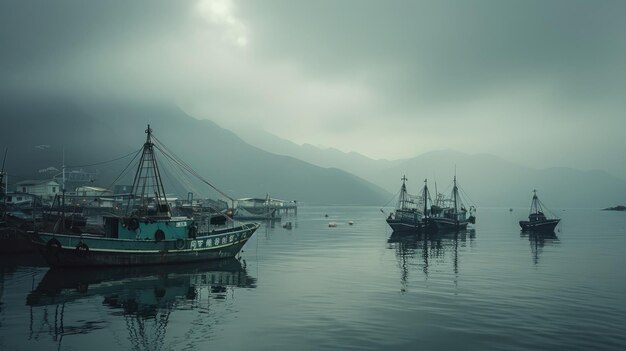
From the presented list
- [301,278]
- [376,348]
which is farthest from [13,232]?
[376,348]

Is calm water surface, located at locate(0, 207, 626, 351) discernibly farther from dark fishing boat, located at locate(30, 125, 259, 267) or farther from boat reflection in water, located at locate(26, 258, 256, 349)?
dark fishing boat, located at locate(30, 125, 259, 267)

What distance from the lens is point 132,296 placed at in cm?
3023

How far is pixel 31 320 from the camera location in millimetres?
23375

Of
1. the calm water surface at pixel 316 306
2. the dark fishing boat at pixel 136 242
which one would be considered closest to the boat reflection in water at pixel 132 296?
the calm water surface at pixel 316 306

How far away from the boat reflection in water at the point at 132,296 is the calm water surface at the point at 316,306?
10 cm

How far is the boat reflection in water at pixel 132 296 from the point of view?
22.0 meters

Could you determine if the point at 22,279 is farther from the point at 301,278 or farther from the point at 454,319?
the point at 454,319

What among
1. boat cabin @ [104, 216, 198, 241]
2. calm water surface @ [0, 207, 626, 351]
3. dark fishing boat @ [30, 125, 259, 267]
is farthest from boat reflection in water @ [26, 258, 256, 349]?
boat cabin @ [104, 216, 198, 241]

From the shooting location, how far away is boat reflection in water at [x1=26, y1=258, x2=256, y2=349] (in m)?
22.0

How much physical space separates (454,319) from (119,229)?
3295cm

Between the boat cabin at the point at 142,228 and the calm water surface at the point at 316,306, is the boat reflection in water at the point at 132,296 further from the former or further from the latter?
the boat cabin at the point at 142,228

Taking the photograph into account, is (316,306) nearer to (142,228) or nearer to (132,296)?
(132,296)

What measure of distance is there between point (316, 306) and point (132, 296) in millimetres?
13283

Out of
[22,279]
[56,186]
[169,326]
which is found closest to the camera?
[169,326]
